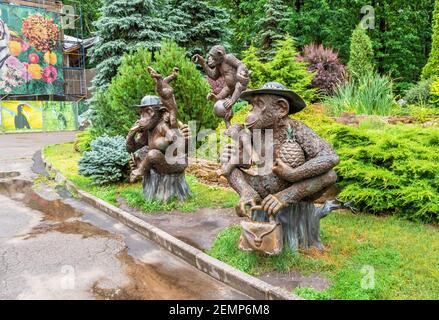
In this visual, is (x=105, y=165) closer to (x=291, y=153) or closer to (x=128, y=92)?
(x=128, y=92)

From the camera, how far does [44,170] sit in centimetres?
1185

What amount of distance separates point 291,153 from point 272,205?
0.60 metres

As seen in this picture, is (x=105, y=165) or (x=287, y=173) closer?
(x=287, y=173)

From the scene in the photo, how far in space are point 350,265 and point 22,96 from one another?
2920 cm

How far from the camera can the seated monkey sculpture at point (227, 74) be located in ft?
23.9

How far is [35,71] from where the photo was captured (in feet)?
91.3

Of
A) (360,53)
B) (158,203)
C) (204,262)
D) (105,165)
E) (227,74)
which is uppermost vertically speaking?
(360,53)

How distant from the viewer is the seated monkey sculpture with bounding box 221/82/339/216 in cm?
404

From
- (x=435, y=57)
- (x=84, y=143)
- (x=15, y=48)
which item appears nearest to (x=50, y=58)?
(x=15, y=48)

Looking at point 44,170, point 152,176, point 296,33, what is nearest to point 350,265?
point 152,176

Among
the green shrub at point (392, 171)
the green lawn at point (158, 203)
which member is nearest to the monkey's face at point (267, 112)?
the green shrub at point (392, 171)

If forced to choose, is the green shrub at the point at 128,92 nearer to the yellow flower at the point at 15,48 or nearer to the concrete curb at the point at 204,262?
the concrete curb at the point at 204,262

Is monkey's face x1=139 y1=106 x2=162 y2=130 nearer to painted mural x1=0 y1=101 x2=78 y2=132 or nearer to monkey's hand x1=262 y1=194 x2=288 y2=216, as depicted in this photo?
monkey's hand x1=262 y1=194 x2=288 y2=216
